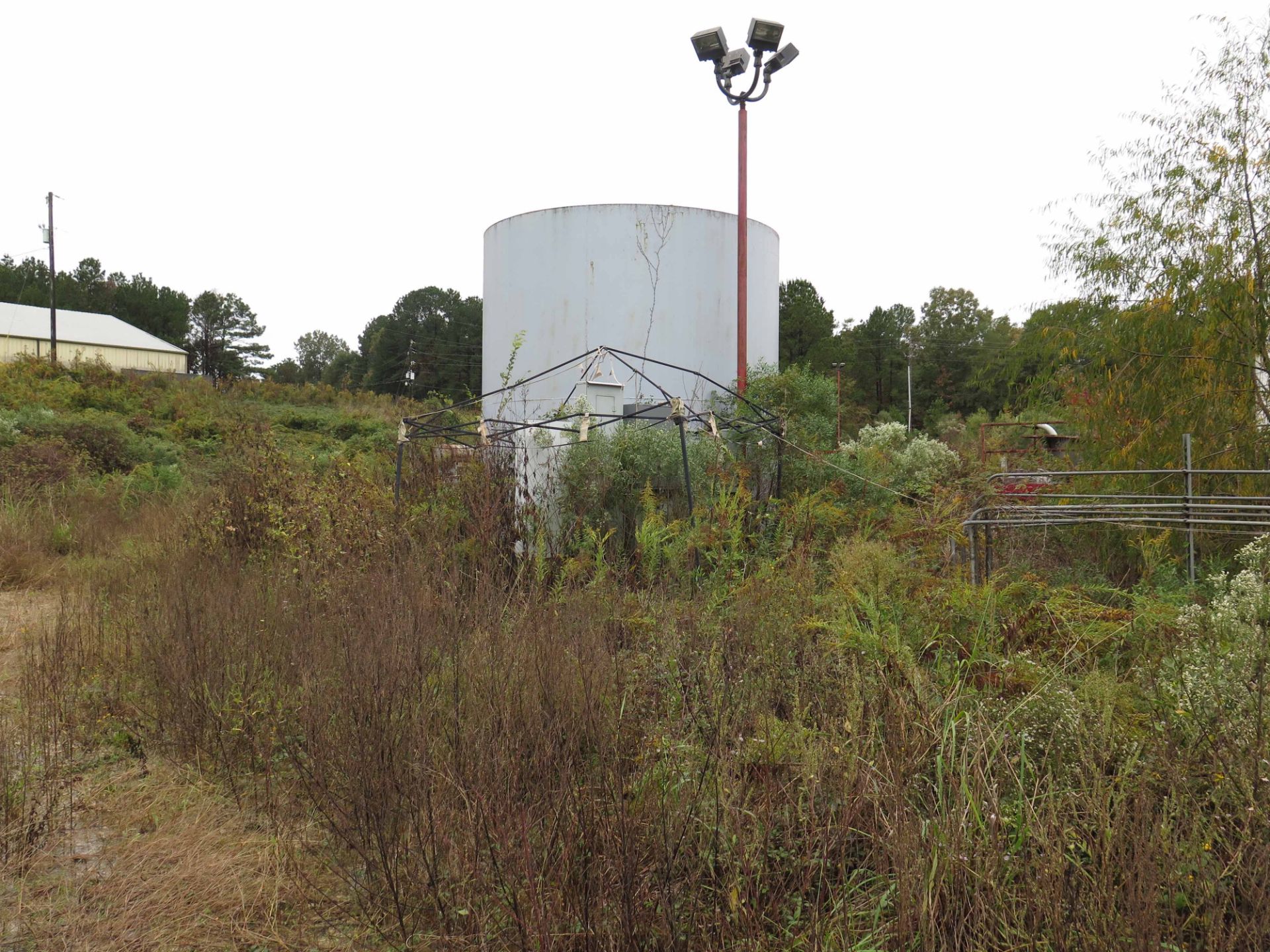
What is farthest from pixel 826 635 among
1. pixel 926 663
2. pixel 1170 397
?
pixel 1170 397

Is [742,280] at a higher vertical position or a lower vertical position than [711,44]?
lower

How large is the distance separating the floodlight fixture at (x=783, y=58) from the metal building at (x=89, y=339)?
33.3 m

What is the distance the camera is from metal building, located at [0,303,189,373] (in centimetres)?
3862

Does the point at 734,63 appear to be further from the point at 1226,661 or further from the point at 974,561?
the point at 1226,661

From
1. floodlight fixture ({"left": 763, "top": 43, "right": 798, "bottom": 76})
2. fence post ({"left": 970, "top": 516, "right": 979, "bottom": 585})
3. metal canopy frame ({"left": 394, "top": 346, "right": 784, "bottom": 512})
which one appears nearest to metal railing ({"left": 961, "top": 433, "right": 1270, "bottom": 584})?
fence post ({"left": 970, "top": 516, "right": 979, "bottom": 585})

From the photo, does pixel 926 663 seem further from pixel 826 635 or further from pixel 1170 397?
pixel 1170 397

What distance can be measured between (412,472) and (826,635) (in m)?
5.08

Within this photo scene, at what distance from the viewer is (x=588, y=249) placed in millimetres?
11648

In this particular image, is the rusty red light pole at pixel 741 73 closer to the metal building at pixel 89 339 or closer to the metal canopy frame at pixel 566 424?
the metal canopy frame at pixel 566 424

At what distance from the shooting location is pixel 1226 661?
2.99 m

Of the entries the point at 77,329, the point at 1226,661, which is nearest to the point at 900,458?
the point at 1226,661

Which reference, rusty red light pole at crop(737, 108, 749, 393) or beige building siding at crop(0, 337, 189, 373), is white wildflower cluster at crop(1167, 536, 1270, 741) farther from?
beige building siding at crop(0, 337, 189, 373)

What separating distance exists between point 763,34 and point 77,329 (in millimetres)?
40282

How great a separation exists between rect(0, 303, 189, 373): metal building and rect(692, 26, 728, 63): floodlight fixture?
A: 3258 centimetres
